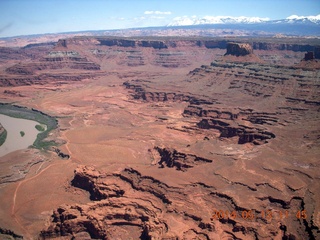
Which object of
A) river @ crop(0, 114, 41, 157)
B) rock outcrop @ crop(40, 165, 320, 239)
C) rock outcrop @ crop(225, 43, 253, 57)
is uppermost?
rock outcrop @ crop(225, 43, 253, 57)
